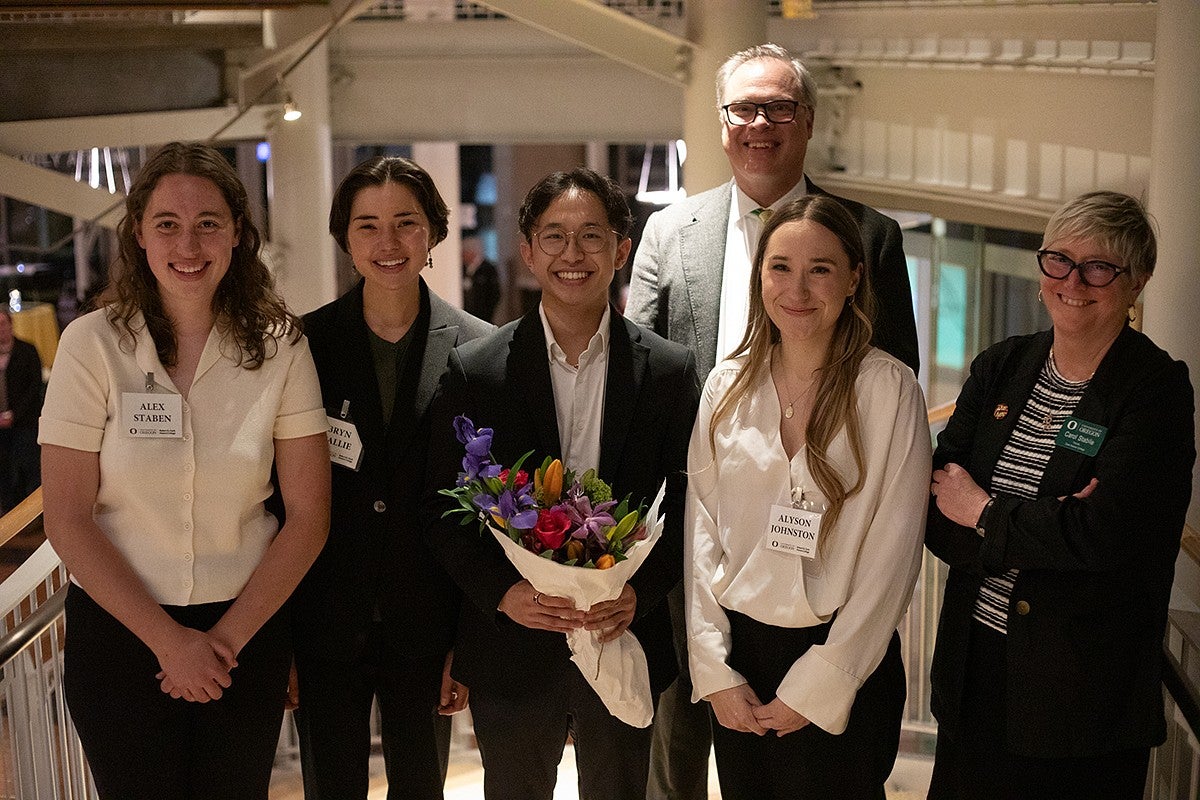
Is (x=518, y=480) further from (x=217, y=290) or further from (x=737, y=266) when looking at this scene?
(x=737, y=266)

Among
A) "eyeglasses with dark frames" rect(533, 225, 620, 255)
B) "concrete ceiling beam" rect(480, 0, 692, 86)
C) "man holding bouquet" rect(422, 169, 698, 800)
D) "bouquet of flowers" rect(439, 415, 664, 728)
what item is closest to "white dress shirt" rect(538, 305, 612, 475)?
"man holding bouquet" rect(422, 169, 698, 800)

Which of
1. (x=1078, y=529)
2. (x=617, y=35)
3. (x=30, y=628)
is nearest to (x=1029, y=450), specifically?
(x=1078, y=529)

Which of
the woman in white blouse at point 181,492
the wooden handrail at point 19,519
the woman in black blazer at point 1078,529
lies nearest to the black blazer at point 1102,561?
the woman in black blazer at point 1078,529

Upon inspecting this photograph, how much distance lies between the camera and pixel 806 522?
2.53 m

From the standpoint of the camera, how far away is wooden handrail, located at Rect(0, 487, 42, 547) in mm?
3301

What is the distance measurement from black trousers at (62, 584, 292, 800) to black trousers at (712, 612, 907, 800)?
1049 mm

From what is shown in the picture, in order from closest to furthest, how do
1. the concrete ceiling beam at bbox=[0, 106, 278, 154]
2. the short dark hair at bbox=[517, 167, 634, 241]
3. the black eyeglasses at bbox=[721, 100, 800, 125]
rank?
the short dark hair at bbox=[517, 167, 634, 241], the black eyeglasses at bbox=[721, 100, 800, 125], the concrete ceiling beam at bbox=[0, 106, 278, 154]

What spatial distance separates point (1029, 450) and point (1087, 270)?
383mm

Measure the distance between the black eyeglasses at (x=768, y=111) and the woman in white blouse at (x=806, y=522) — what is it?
0.62 metres

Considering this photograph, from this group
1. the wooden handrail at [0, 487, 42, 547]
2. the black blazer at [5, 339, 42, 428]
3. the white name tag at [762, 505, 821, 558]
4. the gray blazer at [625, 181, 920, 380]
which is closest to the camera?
the white name tag at [762, 505, 821, 558]

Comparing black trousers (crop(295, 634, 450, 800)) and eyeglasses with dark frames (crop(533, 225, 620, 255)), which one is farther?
black trousers (crop(295, 634, 450, 800))

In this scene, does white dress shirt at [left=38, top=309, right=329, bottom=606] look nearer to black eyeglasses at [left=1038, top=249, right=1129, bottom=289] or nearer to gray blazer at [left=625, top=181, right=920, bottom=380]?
gray blazer at [left=625, top=181, right=920, bottom=380]

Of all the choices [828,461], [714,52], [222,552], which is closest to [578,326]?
[828,461]

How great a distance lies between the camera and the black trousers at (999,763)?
2521 millimetres
